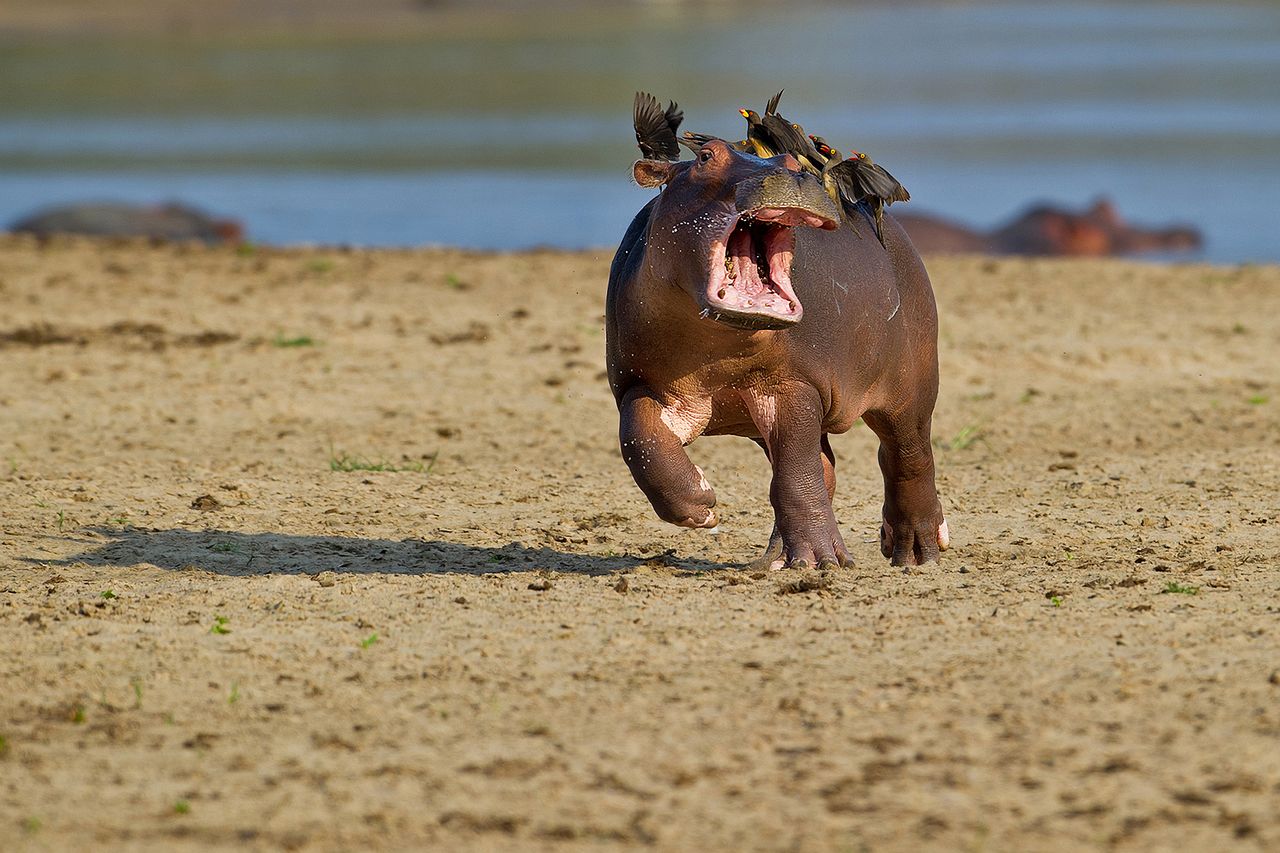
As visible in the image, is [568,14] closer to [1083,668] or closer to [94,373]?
[94,373]

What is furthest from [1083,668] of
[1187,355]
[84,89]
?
[84,89]

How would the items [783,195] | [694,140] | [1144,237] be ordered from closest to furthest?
[783,195]
[694,140]
[1144,237]

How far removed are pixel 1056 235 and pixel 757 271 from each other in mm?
12097

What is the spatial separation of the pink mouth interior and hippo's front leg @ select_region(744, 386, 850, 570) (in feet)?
1.04

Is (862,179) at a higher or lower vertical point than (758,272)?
higher

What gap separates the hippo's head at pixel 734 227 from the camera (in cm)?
467

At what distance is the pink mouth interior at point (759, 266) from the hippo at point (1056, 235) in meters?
11.2

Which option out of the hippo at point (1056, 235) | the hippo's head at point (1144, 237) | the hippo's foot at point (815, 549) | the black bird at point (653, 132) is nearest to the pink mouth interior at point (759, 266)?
the black bird at point (653, 132)

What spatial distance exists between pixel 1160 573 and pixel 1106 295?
609 cm

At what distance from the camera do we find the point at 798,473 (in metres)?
5.17

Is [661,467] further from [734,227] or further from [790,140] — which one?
[790,140]

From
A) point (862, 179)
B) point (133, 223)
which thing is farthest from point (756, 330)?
point (133, 223)

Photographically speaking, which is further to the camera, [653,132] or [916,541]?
[916,541]

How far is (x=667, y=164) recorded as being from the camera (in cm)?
496
